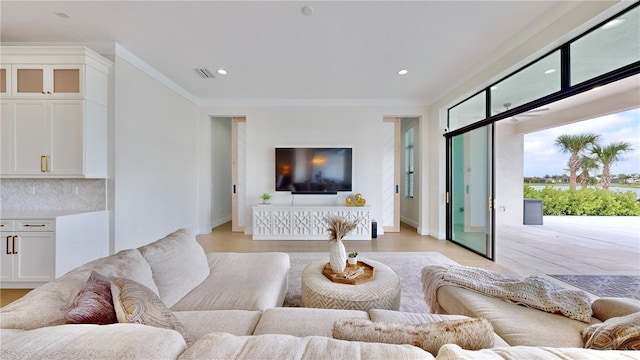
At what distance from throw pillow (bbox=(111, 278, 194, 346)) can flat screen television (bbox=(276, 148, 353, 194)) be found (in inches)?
164

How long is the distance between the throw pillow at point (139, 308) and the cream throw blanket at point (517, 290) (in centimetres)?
171

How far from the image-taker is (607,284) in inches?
110

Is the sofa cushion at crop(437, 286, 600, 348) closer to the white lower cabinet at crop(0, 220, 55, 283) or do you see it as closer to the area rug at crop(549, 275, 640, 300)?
the area rug at crop(549, 275, 640, 300)

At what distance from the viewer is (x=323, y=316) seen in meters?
1.33

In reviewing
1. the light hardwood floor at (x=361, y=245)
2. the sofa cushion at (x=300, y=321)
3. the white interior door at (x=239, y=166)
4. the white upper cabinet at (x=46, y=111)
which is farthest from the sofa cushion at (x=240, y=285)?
the white interior door at (x=239, y=166)

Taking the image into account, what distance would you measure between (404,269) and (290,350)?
2.94 meters

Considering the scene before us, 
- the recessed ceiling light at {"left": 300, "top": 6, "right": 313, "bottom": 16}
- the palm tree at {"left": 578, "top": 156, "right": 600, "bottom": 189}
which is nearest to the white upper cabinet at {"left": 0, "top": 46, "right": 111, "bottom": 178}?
the recessed ceiling light at {"left": 300, "top": 6, "right": 313, "bottom": 16}

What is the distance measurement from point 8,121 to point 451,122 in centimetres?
692

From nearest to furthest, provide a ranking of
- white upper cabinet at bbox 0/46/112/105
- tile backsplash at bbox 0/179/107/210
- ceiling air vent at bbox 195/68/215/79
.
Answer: white upper cabinet at bbox 0/46/112/105
tile backsplash at bbox 0/179/107/210
ceiling air vent at bbox 195/68/215/79

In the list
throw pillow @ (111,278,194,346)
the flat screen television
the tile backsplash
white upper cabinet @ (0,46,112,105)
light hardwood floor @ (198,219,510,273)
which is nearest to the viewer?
throw pillow @ (111,278,194,346)

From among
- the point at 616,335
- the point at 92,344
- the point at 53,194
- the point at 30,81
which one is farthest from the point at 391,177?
the point at 30,81

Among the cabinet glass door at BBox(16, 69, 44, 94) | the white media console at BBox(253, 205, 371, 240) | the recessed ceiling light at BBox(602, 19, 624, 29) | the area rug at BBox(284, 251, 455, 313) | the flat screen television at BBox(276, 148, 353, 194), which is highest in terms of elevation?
the recessed ceiling light at BBox(602, 19, 624, 29)

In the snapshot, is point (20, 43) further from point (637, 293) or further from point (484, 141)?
point (637, 293)

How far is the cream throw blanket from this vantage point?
4.48 ft
